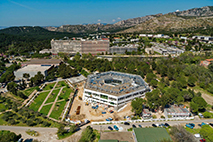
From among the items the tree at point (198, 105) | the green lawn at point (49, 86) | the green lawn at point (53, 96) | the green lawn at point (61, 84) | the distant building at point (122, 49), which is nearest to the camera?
the tree at point (198, 105)

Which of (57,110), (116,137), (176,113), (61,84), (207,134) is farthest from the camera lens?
(61,84)

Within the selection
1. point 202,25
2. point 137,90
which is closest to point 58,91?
point 137,90

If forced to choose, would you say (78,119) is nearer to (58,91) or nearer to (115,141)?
(115,141)

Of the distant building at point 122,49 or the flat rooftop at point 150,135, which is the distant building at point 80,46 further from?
the flat rooftop at point 150,135

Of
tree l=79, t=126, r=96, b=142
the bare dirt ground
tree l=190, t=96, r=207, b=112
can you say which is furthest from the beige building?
tree l=79, t=126, r=96, b=142

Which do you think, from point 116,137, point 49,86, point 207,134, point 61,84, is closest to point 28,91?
point 49,86

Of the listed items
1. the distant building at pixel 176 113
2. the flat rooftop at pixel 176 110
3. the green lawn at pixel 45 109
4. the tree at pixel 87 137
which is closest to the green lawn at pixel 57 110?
the green lawn at pixel 45 109

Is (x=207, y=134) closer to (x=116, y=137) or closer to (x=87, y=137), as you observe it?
(x=116, y=137)
